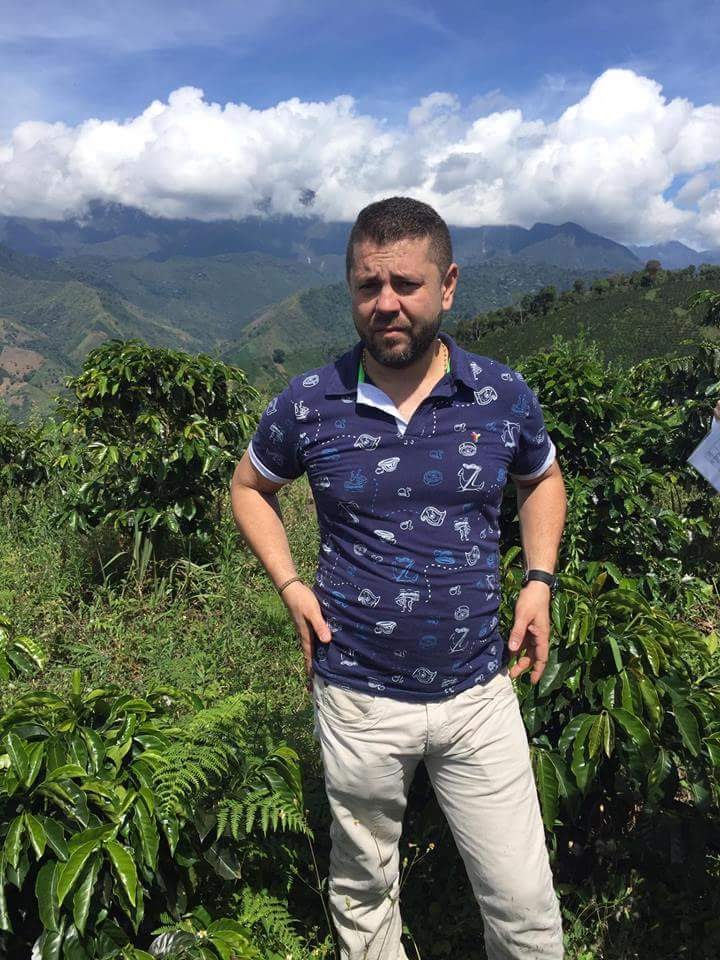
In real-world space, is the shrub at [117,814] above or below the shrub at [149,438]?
below

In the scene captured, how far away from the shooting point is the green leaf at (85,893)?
1628 millimetres

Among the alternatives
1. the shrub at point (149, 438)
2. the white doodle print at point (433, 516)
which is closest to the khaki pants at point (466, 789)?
the white doodle print at point (433, 516)

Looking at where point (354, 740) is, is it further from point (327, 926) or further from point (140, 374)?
point (140, 374)

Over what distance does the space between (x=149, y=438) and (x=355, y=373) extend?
350cm

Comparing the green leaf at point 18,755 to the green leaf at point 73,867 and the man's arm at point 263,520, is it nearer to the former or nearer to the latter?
the green leaf at point 73,867

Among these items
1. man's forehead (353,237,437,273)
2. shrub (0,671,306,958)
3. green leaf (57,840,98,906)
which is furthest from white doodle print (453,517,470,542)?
green leaf (57,840,98,906)

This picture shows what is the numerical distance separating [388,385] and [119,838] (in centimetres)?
151

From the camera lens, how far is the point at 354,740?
196 cm

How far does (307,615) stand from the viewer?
1.99 m

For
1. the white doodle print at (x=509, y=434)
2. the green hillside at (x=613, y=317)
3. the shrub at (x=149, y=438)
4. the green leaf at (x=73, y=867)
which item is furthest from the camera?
the green hillside at (x=613, y=317)

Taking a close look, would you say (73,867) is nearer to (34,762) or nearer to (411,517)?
(34,762)

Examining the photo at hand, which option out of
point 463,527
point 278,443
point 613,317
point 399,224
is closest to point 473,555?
point 463,527

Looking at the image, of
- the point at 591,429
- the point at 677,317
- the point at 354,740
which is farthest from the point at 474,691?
the point at 677,317

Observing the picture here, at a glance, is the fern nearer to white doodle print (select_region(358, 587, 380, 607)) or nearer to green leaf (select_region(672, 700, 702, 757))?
white doodle print (select_region(358, 587, 380, 607))
